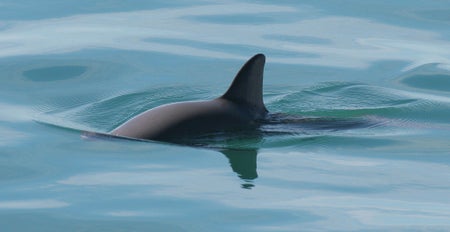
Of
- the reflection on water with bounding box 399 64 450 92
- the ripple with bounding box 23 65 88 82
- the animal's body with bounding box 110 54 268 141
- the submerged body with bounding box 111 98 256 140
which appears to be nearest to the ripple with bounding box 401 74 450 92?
the reflection on water with bounding box 399 64 450 92

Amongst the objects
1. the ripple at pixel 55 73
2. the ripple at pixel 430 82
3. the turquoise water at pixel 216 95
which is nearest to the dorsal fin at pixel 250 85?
the turquoise water at pixel 216 95

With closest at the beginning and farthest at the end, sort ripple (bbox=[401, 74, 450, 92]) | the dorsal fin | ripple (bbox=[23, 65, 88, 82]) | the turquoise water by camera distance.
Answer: the turquoise water < the dorsal fin < ripple (bbox=[401, 74, 450, 92]) < ripple (bbox=[23, 65, 88, 82])

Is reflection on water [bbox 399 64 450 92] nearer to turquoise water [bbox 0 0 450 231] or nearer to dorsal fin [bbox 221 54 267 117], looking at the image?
turquoise water [bbox 0 0 450 231]

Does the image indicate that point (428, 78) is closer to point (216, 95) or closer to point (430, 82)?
point (430, 82)

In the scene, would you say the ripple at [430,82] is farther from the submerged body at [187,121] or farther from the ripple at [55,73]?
the ripple at [55,73]

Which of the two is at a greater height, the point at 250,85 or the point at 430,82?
the point at 430,82

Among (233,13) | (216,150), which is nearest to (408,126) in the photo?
(216,150)

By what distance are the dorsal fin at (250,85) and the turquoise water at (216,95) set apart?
27 centimetres

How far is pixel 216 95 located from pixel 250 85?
2.14 m

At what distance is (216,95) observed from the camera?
1170cm

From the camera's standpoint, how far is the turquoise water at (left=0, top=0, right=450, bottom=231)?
7.51 metres

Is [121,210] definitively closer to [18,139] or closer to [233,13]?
[18,139]

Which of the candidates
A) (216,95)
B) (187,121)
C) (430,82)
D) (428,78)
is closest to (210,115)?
(187,121)

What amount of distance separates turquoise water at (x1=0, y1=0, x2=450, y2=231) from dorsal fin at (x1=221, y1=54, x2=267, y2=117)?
27cm
